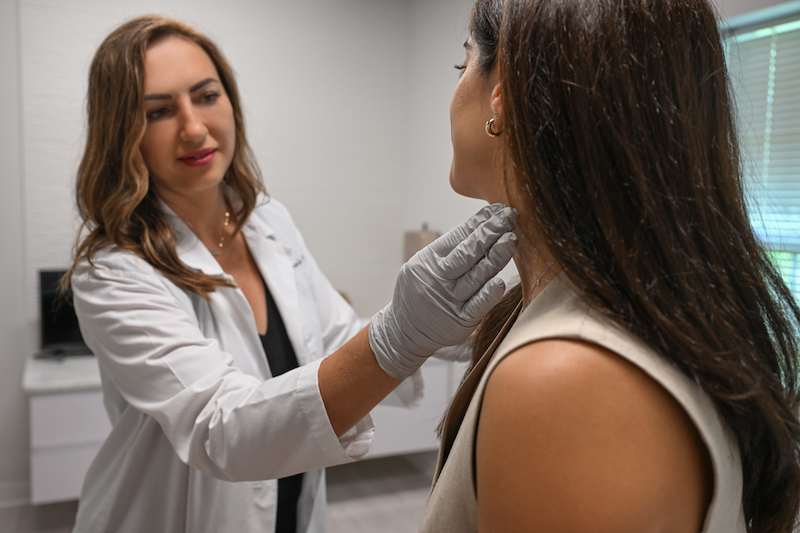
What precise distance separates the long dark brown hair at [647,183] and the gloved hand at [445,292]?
0.47 feet

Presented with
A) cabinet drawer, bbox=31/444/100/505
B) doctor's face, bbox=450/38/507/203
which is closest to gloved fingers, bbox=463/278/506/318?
doctor's face, bbox=450/38/507/203

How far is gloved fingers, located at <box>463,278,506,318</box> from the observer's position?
852 millimetres

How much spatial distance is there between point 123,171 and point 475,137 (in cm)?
85

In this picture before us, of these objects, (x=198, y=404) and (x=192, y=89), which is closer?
Result: (x=198, y=404)

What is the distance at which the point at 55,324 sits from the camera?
271 cm

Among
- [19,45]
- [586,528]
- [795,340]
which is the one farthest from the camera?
[19,45]

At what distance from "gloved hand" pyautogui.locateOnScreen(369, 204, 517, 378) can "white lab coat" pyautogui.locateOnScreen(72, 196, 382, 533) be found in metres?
0.17

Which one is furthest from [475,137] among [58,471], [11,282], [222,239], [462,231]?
[11,282]

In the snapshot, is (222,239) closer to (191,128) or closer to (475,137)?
(191,128)

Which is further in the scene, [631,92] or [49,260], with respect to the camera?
[49,260]

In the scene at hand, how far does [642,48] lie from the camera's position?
2.06 feet

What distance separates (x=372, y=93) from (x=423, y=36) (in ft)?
1.37

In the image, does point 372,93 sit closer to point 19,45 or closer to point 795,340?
point 19,45

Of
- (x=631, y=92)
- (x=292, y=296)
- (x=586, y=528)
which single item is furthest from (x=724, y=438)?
(x=292, y=296)
